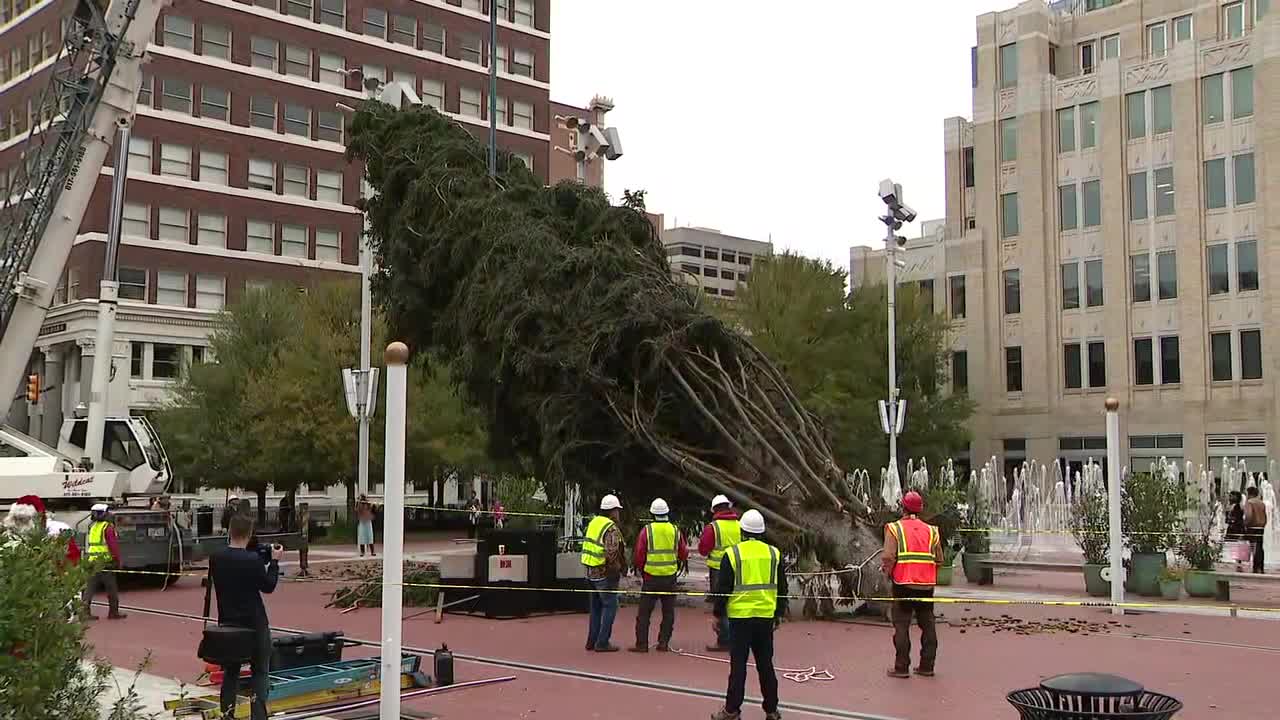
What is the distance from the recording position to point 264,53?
180 feet

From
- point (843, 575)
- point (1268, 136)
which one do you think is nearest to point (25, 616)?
point (843, 575)

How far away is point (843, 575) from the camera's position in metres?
17.6

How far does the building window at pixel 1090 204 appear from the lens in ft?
178

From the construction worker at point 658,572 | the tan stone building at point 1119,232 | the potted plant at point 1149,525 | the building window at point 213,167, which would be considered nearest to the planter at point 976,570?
the potted plant at point 1149,525

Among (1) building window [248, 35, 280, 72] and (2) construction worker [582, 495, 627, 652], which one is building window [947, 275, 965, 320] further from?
(2) construction worker [582, 495, 627, 652]

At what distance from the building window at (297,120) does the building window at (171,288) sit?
8.44m

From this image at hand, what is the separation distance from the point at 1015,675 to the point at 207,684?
26.3ft

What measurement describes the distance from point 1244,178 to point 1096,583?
34739mm

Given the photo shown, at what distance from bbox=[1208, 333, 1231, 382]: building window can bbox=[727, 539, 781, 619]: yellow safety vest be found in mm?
45631

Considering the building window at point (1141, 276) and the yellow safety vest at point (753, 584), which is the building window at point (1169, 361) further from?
the yellow safety vest at point (753, 584)

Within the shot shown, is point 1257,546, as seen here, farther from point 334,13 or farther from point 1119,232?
point 334,13

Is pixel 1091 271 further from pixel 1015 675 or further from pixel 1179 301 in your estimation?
pixel 1015 675

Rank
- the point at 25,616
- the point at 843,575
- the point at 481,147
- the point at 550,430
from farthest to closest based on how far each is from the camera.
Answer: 1. the point at 481,147
2. the point at 550,430
3. the point at 843,575
4. the point at 25,616

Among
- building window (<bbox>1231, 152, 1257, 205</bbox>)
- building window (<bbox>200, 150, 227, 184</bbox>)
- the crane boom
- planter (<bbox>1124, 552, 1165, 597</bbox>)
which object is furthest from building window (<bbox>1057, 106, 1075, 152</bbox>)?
the crane boom
